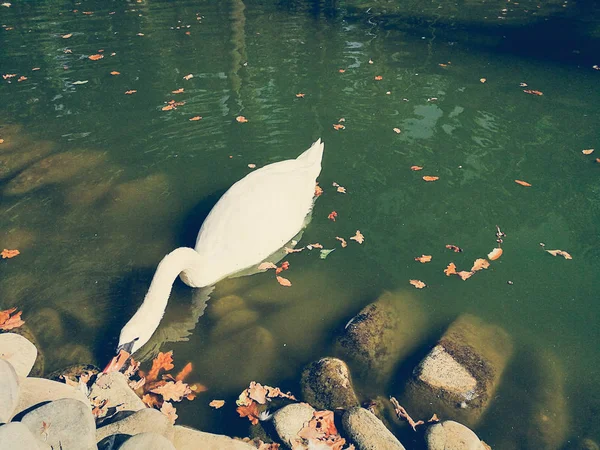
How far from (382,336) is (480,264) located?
6.44 feet

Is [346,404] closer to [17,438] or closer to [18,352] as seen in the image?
[17,438]

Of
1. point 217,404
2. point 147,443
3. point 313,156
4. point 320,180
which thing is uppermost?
point 313,156

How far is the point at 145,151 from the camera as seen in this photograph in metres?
9.26

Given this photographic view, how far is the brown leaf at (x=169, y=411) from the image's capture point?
472 cm

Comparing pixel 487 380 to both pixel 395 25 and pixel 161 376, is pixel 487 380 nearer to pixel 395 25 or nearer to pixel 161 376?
pixel 161 376

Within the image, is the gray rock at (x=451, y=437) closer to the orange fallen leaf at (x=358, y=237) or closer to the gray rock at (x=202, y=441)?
the gray rock at (x=202, y=441)

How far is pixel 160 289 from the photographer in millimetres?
5289

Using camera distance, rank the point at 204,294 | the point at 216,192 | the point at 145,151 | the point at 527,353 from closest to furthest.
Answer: the point at 527,353 < the point at 204,294 < the point at 216,192 < the point at 145,151

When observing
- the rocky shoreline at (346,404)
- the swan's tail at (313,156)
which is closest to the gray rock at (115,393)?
the rocky shoreline at (346,404)

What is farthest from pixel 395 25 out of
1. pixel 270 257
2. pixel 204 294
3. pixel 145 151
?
pixel 204 294

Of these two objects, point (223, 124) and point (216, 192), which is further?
point (223, 124)

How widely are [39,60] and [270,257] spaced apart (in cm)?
1070

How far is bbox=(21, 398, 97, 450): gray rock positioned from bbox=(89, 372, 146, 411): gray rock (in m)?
0.56

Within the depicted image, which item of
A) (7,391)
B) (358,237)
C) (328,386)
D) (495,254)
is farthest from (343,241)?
(7,391)
